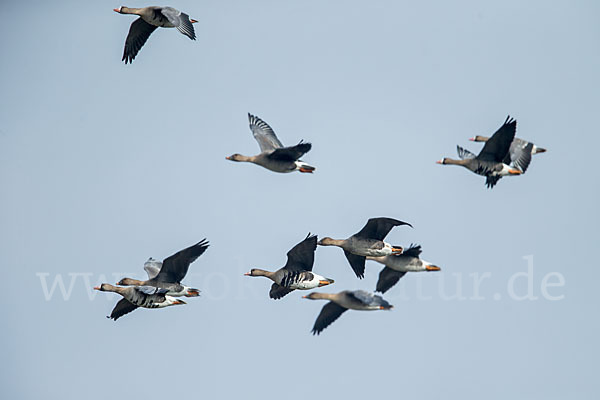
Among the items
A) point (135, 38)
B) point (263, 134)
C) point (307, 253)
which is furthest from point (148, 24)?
point (307, 253)

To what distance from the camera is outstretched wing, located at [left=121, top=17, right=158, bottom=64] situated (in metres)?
31.6

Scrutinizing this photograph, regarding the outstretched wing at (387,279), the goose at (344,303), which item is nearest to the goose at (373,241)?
the outstretched wing at (387,279)

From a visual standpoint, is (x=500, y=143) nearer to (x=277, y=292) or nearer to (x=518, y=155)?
(x=518, y=155)

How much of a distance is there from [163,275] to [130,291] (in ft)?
3.84

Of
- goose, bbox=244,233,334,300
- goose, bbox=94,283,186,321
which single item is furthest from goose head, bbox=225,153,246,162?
goose, bbox=94,283,186,321

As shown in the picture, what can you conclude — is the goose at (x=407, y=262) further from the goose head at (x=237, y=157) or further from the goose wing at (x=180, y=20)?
the goose wing at (x=180, y=20)

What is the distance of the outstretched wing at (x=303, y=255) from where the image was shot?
95.0 ft

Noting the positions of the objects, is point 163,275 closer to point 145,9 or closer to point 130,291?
point 130,291

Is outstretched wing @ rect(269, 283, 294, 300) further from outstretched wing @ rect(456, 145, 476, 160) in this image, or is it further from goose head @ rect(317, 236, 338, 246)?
outstretched wing @ rect(456, 145, 476, 160)

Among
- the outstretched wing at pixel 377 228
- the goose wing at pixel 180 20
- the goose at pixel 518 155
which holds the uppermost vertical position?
the goose wing at pixel 180 20

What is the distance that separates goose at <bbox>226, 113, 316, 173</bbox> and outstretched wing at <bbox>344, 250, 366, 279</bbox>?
3094 millimetres

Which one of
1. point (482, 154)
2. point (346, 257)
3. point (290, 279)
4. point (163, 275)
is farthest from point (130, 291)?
point (482, 154)

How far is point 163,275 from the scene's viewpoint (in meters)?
29.2

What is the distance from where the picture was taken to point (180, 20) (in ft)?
97.1
